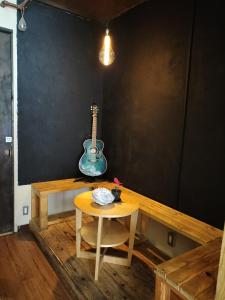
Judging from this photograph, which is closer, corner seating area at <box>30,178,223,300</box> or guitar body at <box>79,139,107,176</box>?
corner seating area at <box>30,178,223,300</box>

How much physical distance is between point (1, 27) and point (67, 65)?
764 mm

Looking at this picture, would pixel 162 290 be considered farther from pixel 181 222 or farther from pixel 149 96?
pixel 149 96

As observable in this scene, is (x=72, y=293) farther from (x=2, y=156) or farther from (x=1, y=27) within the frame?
(x=1, y=27)

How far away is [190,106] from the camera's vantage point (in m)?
1.94

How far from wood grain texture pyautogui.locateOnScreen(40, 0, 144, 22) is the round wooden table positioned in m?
2.05

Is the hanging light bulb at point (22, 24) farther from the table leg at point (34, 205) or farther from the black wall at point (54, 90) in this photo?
the table leg at point (34, 205)

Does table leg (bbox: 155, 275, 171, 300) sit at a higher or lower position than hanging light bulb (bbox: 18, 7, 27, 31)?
lower

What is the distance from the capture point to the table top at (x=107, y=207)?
5.77 ft

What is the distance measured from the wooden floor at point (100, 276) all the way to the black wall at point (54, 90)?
90cm

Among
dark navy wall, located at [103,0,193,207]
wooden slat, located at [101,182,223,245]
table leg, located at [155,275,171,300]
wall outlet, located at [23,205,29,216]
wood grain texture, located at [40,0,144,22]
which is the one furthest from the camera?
wall outlet, located at [23,205,29,216]

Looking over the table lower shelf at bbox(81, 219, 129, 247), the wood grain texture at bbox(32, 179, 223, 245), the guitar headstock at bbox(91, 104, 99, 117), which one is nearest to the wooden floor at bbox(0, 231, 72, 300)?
the table lower shelf at bbox(81, 219, 129, 247)

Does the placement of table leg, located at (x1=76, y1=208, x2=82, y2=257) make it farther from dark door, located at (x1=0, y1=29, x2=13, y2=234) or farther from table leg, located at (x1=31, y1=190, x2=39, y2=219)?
dark door, located at (x1=0, y1=29, x2=13, y2=234)

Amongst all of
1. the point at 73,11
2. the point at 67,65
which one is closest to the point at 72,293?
the point at 67,65

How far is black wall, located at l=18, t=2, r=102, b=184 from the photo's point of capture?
247 cm
